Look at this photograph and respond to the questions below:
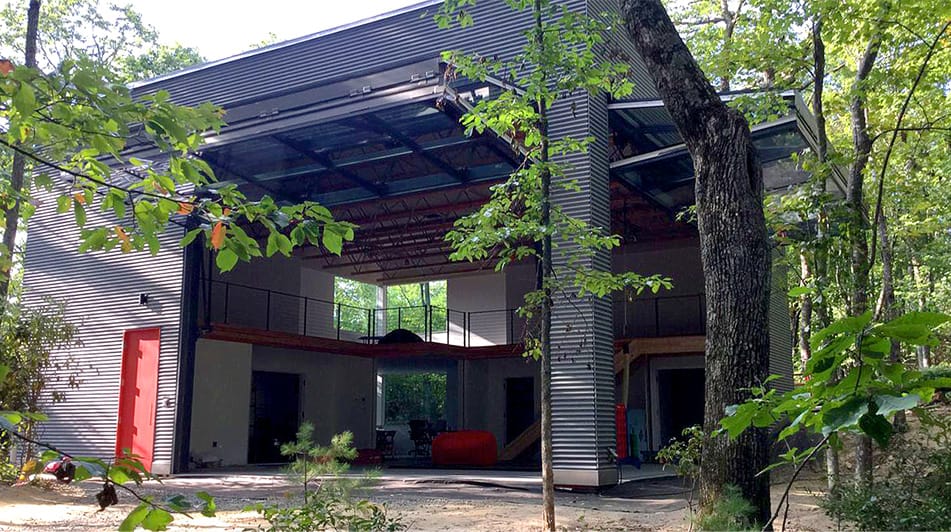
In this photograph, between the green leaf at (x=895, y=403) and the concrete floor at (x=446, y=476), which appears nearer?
the green leaf at (x=895, y=403)

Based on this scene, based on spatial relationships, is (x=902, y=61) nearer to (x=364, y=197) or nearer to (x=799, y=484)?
(x=799, y=484)

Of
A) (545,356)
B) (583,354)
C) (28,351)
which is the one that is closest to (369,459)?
(28,351)

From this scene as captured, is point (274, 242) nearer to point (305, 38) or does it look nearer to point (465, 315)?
point (305, 38)

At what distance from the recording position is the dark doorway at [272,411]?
18.9 metres

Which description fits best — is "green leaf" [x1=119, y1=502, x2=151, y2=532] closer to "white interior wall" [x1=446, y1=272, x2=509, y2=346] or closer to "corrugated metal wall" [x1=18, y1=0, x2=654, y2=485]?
"corrugated metal wall" [x1=18, y1=0, x2=654, y2=485]

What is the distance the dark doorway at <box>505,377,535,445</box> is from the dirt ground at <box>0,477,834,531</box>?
7725 mm

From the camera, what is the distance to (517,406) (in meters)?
19.7

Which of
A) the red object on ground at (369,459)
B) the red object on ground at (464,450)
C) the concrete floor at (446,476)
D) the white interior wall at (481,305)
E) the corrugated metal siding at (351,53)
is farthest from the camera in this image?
the white interior wall at (481,305)

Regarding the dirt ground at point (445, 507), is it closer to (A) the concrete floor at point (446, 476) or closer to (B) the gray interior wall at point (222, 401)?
(A) the concrete floor at point (446, 476)

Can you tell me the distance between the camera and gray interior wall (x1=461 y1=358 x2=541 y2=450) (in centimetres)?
1964

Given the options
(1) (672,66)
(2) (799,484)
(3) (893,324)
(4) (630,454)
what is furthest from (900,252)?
(3) (893,324)

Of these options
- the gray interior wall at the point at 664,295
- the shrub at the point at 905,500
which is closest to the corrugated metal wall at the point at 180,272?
the shrub at the point at 905,500

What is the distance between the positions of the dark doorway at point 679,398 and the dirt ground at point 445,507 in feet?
20.0

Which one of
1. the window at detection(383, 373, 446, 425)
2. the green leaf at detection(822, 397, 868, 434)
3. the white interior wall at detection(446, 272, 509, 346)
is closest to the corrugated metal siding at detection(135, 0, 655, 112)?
the white interior wall at detection(446, 272, 509, 346)
